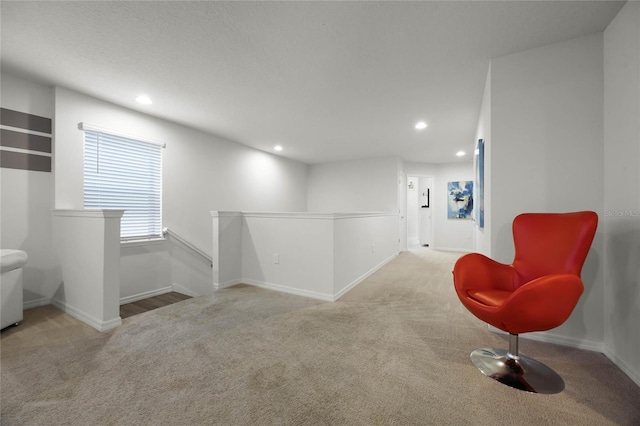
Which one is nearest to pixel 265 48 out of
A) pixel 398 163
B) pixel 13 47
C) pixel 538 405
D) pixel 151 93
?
pixel 151 93

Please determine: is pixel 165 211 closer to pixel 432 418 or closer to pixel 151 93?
pixel 151 93

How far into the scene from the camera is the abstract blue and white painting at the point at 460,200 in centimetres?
695

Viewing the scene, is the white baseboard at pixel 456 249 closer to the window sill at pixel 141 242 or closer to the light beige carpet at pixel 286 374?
the light beige carpet at pixel 286 374

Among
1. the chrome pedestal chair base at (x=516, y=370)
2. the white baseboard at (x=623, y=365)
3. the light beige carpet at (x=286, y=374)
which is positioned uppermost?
the white baseboard at (x=623, y=365)

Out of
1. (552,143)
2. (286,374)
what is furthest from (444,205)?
(286,374)

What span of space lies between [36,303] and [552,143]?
545 centimetres

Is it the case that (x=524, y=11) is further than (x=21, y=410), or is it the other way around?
(x=524, y=11)

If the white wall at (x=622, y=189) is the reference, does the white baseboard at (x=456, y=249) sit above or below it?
below

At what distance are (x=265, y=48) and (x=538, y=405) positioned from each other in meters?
3.15

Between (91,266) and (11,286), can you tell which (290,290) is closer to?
(91,266)

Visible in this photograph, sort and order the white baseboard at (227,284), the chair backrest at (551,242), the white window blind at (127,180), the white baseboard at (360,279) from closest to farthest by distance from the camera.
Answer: the chair backrest at (551,242) < the white baseboard at (360,279) < the white window blind at (127,180) < the white baseboard at (227,284)

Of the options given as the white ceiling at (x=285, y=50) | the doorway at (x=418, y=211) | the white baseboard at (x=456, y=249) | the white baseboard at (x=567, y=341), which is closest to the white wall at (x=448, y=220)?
the white baseboard at (x=456, y=249)

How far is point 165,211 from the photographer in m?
4.07

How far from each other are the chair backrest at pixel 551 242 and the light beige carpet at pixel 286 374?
665 mm
